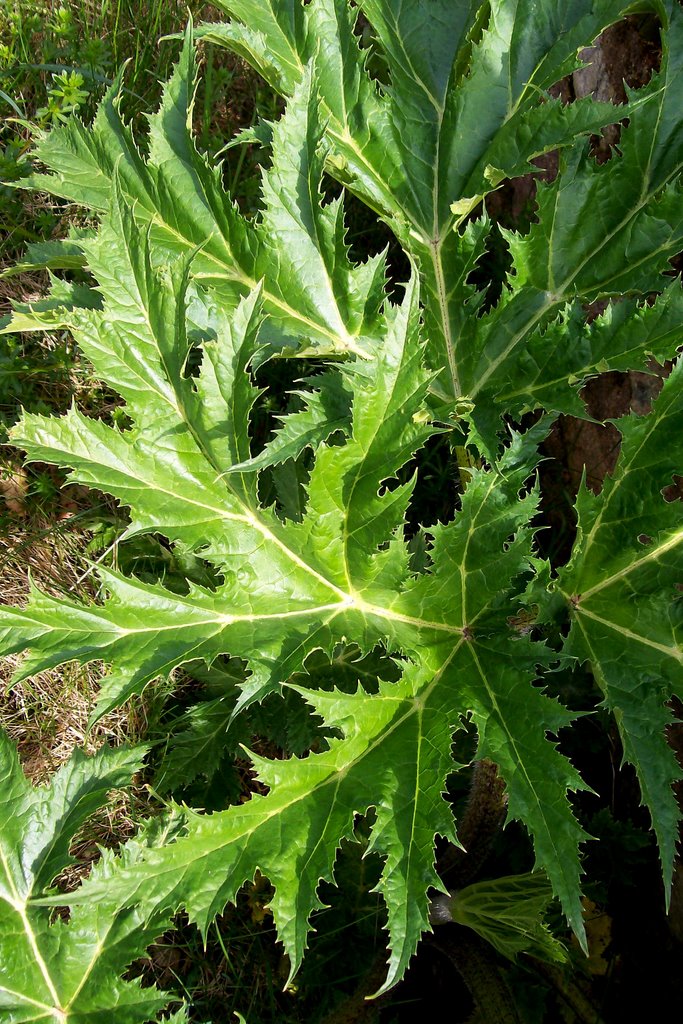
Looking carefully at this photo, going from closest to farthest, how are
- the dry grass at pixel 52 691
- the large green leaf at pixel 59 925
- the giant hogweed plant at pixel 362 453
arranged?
the giant hogweed plant at pixel 362 453 → the large green leaf at pixel 59 925 → the dry grass at pixel 52 691

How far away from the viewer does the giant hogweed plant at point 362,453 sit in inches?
65.5

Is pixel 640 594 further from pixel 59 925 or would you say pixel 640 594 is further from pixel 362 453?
pixel 59 925

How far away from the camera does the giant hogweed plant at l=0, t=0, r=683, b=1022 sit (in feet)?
5.46

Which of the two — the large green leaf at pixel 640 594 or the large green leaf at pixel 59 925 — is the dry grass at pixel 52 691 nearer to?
the large green leaf at pixel 59 925

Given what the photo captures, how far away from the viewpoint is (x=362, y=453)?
1651 mm

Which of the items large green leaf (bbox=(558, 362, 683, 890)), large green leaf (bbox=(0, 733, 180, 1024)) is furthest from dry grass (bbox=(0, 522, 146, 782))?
large green leaf (bbox=(558, 362, 683, 890))

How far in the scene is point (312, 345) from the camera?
82.1 inches

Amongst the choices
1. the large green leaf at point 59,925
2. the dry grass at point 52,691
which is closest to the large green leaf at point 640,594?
the large green leaf at point 59,925

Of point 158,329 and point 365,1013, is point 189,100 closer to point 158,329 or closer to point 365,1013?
point 158,329

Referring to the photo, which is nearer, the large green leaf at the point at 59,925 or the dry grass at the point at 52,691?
the large green leaf at the point at 59,925

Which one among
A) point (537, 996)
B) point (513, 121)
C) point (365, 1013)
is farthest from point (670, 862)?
point (513, 121)

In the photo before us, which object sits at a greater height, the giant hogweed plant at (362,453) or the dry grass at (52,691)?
the giant hogweed plant at (362,453)

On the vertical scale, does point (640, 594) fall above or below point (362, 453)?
below

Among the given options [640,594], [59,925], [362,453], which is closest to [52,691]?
[59,925]
